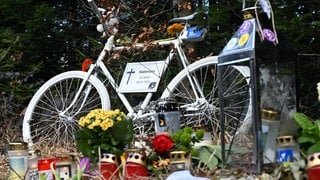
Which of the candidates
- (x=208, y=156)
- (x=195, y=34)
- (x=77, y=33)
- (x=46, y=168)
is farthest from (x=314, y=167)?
(x=77, y=33)

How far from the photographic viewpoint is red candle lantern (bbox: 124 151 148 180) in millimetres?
1959

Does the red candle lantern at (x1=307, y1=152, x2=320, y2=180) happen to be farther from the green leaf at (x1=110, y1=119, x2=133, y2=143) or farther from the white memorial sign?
the white memorial sign

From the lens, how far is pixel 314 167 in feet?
5.26

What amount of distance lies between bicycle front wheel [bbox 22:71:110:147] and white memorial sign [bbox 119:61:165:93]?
0.16 m

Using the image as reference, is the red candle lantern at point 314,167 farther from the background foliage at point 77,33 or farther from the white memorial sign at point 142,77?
the white memorial sign at point 142,77

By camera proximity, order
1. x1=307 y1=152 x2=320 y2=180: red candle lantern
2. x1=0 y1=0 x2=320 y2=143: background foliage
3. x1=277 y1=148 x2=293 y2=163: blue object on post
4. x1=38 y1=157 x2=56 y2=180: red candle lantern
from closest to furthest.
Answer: x1=307 y1=152 x2=320 y2=180: red candle lantern, x1=277 y1=148 x2=293 y2=163: blue object on post, x1=38 y1=157 x2=56 y2=180: red candle lantern, x1=0 y1=0 x2=320 y2=143: background foliage

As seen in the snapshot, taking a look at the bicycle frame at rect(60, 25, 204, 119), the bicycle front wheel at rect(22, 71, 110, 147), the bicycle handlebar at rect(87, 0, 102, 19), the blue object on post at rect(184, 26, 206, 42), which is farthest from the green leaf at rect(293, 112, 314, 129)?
the bicycle handlebar at rect(87, 0, 102, 19)

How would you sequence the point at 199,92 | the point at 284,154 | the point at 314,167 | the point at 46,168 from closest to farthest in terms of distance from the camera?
1. the point at 314,167
2. the point at 284,154
3. the point at 46,168
4. the point at 199,92

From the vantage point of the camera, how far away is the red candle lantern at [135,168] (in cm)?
196

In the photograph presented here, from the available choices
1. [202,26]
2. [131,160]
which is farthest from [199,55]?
[131,160]

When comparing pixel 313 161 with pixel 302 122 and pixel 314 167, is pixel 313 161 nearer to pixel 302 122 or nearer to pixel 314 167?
pixel 314 167

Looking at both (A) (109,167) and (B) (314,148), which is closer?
(B) (314,148)

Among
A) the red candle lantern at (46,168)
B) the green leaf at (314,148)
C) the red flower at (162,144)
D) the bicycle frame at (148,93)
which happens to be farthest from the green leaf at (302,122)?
the bicycle frame at (148,93)

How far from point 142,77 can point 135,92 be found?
98mm
